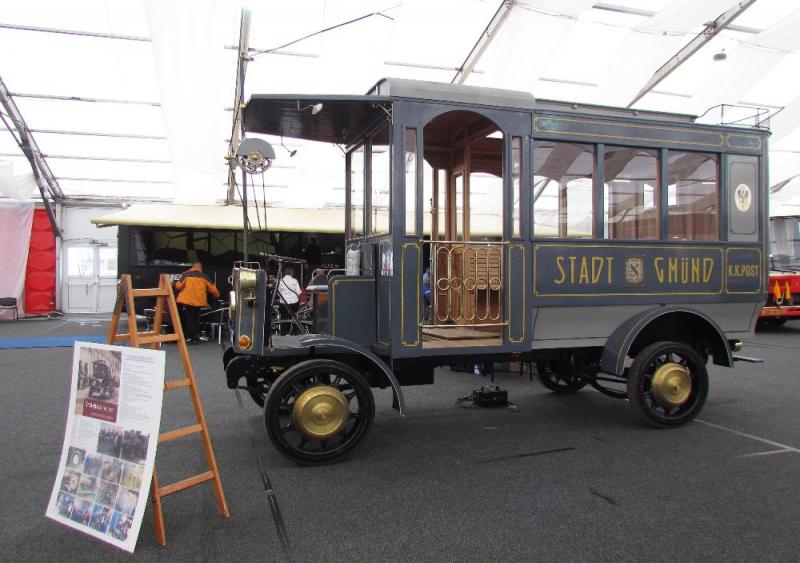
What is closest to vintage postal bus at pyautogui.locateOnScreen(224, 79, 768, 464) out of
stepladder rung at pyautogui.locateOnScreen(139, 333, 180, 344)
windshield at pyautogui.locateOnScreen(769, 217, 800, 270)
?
stepladder rung at pyautogui.locateOnScreen(139, 333, 180, 344)

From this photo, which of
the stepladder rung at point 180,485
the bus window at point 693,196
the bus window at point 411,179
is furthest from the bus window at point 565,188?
the stepladder rung at point 180,485

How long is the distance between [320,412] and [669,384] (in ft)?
8.47

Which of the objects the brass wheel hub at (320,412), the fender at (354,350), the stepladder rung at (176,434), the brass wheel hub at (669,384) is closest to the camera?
the stepladder rung at (176,434)

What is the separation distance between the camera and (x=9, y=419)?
4.71 metres

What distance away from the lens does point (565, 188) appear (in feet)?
14.4

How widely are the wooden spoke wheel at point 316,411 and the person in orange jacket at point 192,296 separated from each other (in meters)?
6.12

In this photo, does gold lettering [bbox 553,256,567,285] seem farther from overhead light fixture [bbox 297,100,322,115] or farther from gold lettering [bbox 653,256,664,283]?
overhead light fixture [bbox 297,100,322,115]

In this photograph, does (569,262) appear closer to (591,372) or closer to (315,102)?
(591,372)

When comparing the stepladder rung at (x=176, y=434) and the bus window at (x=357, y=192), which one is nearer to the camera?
the stepladder rung at (x=176, y=434)

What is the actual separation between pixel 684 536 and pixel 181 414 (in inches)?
151

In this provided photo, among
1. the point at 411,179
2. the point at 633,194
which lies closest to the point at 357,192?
the point at 411,179

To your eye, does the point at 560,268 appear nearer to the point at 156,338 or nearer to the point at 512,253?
the point at 512,253

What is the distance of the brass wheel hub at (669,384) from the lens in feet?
14.0

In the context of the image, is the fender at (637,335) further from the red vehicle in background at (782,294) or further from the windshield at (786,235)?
the windshield at (786,235)
